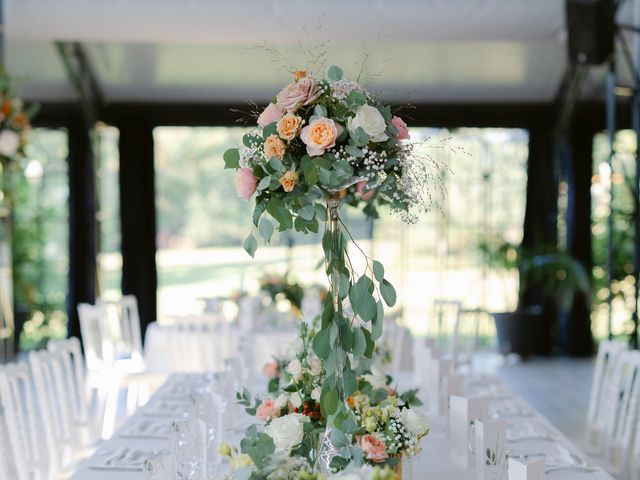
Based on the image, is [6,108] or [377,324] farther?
[6,108]

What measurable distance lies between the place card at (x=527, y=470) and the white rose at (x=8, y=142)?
4.76m

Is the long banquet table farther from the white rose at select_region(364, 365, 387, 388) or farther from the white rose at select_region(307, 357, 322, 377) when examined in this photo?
the white rose at select_region(307, 357, 322, 377)

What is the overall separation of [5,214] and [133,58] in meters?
2.49

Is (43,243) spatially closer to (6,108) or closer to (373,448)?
(6,108)

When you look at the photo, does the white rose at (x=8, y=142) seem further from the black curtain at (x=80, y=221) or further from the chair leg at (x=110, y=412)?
the black curtain at (x=80, y=221)

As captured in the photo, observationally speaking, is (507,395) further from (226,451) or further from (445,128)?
(445,128)

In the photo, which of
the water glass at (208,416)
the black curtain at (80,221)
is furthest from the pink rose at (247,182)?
the black curtain at (80,221)

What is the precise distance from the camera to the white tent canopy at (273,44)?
6.41 m

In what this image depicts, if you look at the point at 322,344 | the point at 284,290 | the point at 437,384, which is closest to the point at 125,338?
the point at 284,290

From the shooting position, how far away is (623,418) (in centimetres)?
411

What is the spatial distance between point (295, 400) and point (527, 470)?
822mm

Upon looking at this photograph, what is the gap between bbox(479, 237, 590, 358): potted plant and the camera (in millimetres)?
9203

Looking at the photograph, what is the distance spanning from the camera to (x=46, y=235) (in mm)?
9383

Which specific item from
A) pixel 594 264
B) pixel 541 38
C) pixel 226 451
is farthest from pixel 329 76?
pixel 594 264
